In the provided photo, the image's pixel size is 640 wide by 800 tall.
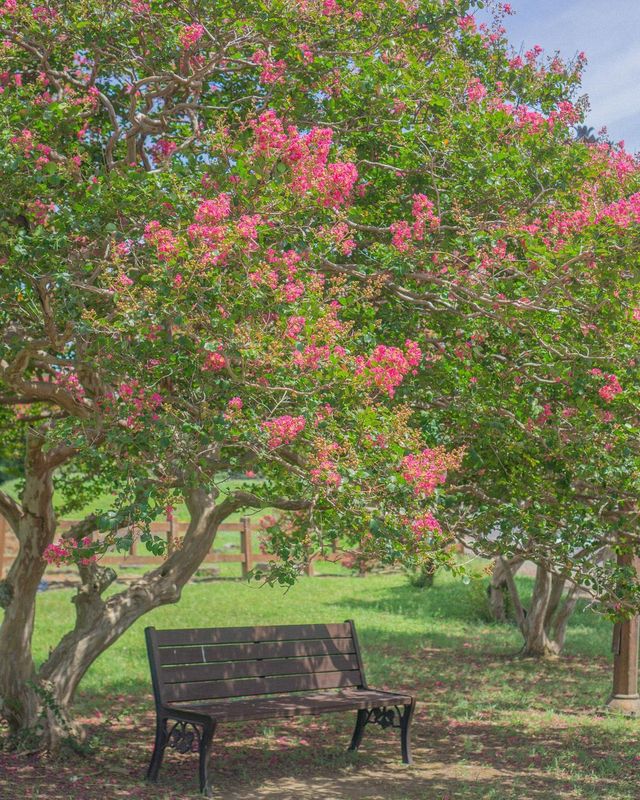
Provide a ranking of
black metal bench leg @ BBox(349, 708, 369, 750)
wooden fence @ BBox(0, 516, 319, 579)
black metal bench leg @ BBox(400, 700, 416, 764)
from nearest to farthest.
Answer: black metal bench leg @ BBox(400, 700, 416, 764), black metal bench leg @ BBox(349, 708, 369, 750), wooden fence @ BBox(0, 516, 319, 579)

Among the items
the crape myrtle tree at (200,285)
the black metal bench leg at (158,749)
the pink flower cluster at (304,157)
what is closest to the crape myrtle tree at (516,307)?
the crape myrtle tree at (200,285)

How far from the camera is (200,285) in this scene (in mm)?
5438

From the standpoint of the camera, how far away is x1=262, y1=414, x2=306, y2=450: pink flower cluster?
5.43 m

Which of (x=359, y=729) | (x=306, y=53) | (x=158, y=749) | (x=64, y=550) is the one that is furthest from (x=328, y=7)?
(x=359, y=729)

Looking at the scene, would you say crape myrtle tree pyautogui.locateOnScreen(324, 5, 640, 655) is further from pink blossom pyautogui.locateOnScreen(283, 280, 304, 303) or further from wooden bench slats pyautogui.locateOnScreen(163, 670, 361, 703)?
wooden bench slats pyautogui.locateOnScreen(163, 670, 361, 703)

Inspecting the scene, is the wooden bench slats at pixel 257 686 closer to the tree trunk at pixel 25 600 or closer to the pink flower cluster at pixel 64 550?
the tree trunk at pixel 25 600

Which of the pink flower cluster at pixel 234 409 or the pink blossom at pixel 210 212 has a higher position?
the pink blossom at pixel 210 212

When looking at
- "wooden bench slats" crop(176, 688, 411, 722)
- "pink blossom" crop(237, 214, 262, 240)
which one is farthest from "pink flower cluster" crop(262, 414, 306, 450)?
"wooden bench slats" crop(176, 688, 411, 722)

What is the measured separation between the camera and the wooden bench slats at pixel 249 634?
7555 mm

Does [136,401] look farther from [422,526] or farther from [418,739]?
[418,739]

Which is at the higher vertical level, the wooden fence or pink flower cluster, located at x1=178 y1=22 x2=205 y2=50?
pink flower cluster, located at x1=178 y1=22 x2=205 y2=50

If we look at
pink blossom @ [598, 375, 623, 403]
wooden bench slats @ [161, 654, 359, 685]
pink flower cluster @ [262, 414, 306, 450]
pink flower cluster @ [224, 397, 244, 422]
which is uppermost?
pink blossom @ [598, 375, 623, 403]

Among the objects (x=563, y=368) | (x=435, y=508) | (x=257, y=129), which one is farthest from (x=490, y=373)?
(x=257, y=129)

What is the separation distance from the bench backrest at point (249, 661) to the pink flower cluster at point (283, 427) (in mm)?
2652
